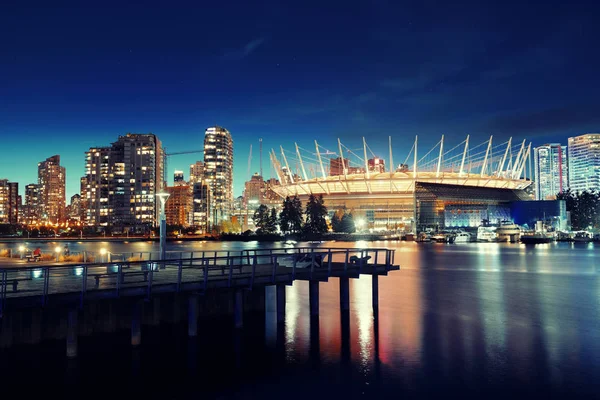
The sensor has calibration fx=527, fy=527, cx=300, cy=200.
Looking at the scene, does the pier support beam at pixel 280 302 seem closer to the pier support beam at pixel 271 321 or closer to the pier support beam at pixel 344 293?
the pier support beam at pixel 271 321

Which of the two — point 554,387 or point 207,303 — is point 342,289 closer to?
point 207,303

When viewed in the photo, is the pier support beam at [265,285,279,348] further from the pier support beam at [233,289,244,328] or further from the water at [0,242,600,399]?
the pier support beam at [233,289,244,328]

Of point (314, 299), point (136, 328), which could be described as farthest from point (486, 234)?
point (136, 328)

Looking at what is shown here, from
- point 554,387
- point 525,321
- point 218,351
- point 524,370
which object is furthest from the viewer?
point 525,321

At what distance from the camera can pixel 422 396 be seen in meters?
21.4

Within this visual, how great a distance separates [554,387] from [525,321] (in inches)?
613

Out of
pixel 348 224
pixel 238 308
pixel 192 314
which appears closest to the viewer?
pixel 192 314

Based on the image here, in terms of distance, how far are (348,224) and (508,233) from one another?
59243mm

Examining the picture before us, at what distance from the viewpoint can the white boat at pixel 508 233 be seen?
191125 mm

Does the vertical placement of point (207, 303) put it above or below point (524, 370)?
above

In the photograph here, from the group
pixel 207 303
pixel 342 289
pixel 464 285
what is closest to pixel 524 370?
pixel 342 289

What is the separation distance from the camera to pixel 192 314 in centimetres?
2727

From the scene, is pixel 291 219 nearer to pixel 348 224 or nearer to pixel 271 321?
pixel 348 224

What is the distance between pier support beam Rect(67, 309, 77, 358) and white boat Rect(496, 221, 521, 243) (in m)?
186
